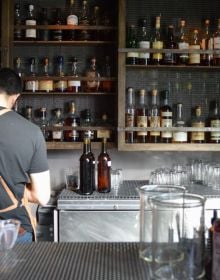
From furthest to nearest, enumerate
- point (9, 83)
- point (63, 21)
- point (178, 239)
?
point (63, 21) < point (9, 83) < point (178, 239)

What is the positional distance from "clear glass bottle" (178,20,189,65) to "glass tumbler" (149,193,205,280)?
195 centimetres

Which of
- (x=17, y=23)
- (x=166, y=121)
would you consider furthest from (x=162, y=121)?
(x=17, y=23)

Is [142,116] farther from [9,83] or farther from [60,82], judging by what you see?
[9,83]

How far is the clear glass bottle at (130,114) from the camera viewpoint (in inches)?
113

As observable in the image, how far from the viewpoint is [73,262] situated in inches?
46.2

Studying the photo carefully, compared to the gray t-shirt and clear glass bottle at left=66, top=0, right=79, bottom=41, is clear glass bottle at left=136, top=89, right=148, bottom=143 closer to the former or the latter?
clear glass bottle at left=66, top=0, right=79, bottom=41

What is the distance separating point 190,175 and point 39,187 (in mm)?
1329

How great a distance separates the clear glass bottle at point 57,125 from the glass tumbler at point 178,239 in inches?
73.6

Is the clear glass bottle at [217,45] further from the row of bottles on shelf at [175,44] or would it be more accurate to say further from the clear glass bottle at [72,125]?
the clear glass bottle at [72,125]

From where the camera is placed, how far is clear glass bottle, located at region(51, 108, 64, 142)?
112 inches

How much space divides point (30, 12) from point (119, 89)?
2.81 ft

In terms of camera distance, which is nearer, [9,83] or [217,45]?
[9,83]

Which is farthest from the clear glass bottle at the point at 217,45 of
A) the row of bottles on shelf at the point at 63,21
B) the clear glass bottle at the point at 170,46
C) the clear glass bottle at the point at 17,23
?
the clear glass bottle at the point at 17,23

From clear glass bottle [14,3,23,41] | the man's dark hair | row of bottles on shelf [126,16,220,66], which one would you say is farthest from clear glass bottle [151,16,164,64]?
the man's dark hair
